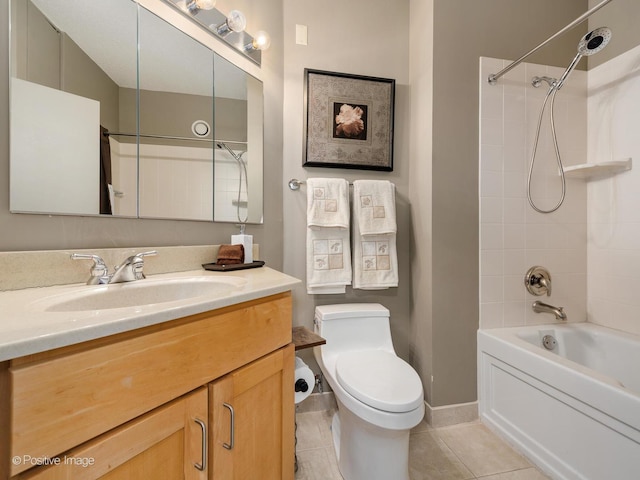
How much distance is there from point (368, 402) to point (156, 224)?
111cm

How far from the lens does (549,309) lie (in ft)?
5.17

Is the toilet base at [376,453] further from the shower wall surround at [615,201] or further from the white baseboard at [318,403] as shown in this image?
the shower wall surround at [615,201]

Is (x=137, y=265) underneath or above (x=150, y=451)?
above

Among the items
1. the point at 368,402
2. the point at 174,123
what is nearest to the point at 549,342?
the point at 368,402

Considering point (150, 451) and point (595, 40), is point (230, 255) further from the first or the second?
point (595, 40)

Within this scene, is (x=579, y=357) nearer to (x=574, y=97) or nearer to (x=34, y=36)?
(x=574, y=97)

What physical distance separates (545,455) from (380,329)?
0.87 m

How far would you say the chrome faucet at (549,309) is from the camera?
155 cm

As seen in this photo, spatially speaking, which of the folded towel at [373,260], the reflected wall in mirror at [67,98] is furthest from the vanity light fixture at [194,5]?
the folded towel at [373,260]

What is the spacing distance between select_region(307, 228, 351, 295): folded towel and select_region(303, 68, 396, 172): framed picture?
16.9 inches

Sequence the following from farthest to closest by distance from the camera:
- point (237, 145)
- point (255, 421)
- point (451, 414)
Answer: point (451, 414)
point (237, 145)
point (255, 421)

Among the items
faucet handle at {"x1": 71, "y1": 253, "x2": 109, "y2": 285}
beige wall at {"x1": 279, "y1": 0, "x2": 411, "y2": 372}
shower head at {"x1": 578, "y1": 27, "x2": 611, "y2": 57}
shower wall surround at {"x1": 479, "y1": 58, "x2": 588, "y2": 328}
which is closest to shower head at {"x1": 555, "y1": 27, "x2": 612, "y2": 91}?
shower head at {"x1": 578, "y1": 27, "x2": 611, "y2": 57}

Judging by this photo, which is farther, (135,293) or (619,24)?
(619,24)

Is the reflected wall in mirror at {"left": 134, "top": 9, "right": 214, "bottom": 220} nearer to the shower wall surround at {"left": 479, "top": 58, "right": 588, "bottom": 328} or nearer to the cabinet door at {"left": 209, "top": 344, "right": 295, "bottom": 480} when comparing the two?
the cabinet door at {"left": 209, "top": 344, "right": 295, "bottom": 480}
